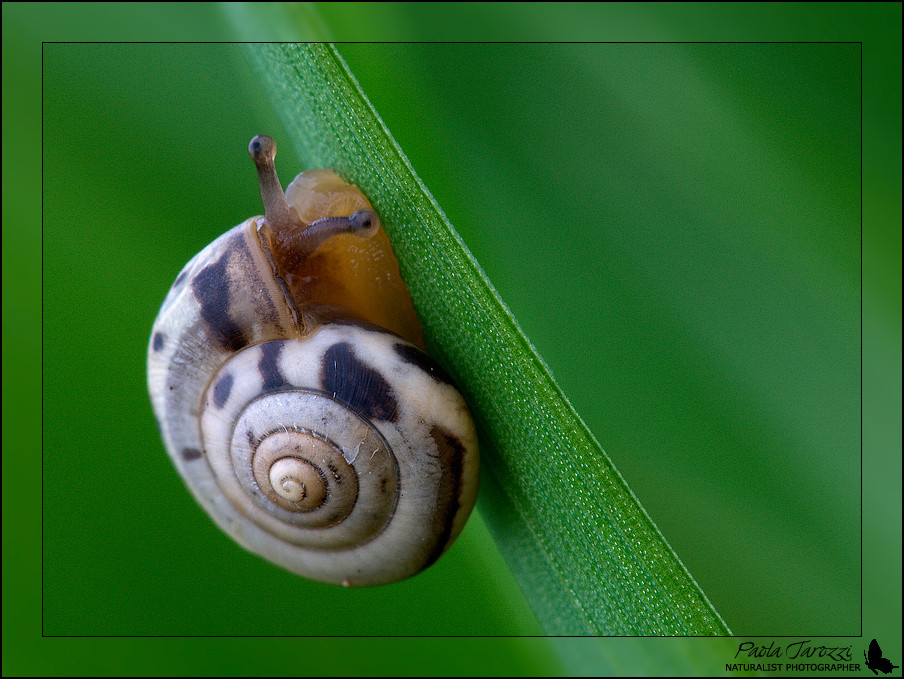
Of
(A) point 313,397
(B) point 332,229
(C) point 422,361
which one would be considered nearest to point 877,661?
(C) point 422,361

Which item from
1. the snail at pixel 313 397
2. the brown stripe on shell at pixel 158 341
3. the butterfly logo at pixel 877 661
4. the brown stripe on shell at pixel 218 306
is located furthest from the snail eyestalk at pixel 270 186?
the butterfly logo at pixel 877 661

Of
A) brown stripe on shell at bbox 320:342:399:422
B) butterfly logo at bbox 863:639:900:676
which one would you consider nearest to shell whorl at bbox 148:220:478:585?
brown stripe on shell at bbox 320:342:399:422

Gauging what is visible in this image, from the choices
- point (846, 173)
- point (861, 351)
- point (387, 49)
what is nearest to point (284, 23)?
point (387, 49)

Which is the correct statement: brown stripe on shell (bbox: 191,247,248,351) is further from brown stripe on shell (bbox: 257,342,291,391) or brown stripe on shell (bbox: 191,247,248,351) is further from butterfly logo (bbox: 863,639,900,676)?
butterfly logo (bbox: 863,639,900,676)

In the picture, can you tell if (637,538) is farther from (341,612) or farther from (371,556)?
(341,612)

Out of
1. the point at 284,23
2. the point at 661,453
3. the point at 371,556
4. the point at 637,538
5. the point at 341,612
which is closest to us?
the point at 637,538

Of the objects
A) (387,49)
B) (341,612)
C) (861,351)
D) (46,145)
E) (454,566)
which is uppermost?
(387,49)
